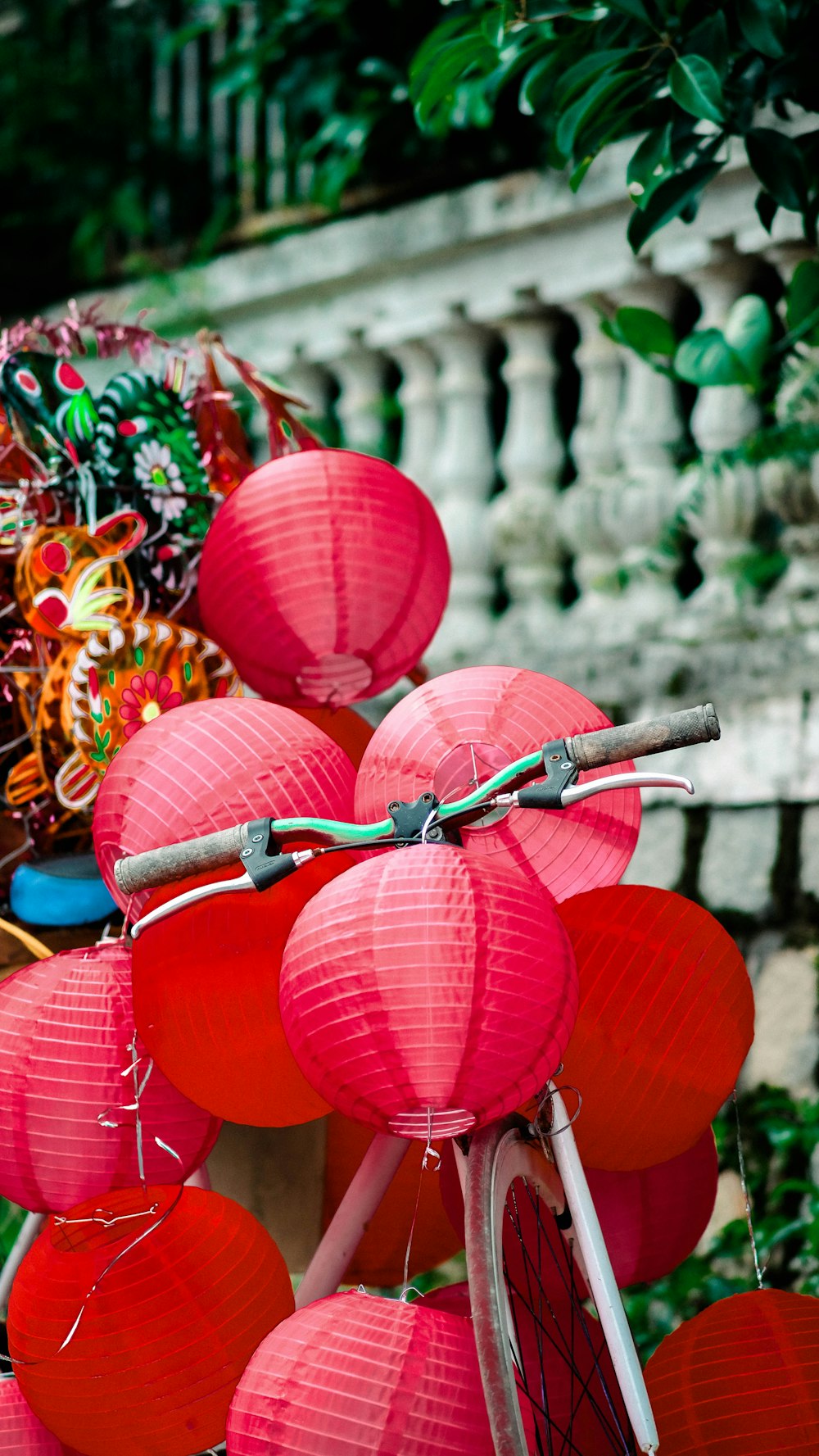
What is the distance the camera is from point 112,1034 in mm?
1573

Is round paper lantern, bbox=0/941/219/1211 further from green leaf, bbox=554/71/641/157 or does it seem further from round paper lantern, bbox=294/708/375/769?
green leaf, bbox=554/71/641/157

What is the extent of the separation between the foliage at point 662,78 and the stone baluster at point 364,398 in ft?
3.63

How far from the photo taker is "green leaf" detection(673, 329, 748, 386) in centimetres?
267

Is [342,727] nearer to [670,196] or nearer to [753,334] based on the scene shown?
[670,196]

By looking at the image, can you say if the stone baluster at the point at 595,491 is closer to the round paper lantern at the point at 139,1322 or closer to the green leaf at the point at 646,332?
the green leaf at the point at 646,332

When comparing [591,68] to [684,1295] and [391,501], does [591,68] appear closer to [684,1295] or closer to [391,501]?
[391,501]

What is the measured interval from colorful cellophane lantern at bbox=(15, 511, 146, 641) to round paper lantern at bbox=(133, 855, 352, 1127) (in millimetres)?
504

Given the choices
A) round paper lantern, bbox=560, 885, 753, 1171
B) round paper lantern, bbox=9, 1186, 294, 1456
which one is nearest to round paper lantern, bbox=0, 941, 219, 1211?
round paper lantern, bbox=9, 1186, 294, 1456

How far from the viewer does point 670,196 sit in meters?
2.11

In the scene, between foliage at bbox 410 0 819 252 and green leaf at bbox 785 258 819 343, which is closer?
foliage at bbox 410 0 819 252

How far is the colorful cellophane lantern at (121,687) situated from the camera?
1.81 m

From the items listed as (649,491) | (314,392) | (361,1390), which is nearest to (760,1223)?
(649,491)

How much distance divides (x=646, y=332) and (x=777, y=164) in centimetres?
75

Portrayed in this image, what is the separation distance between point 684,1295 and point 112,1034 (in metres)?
1.47
